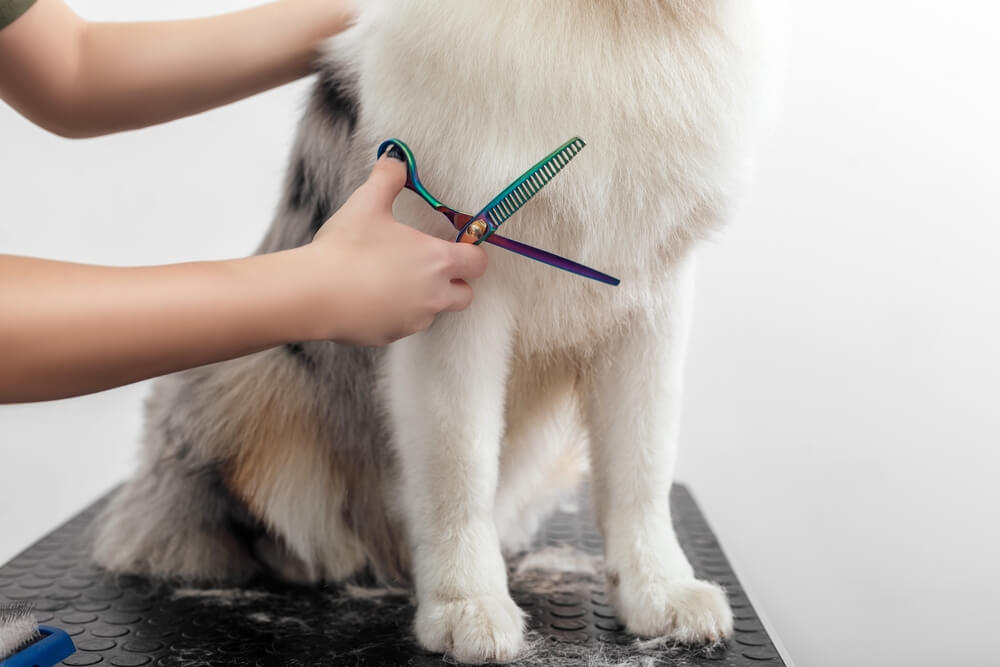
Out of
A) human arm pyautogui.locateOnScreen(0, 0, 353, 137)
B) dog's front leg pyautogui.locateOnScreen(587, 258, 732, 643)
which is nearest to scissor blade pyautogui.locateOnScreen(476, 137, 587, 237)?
dog's front leg pyautogui.locateOnScreen(587, 258, 732, 643)

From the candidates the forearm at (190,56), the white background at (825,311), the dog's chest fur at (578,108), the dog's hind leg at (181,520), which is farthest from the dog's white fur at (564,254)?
the white background at (825,311)

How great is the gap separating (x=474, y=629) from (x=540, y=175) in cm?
47

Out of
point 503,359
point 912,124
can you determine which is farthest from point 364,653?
point 912,124

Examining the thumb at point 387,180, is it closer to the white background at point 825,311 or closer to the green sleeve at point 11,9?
the green sleeve at point 11,9

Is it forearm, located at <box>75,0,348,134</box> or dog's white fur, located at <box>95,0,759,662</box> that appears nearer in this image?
dog's white fur, located at <box>95,0,759,662</box>

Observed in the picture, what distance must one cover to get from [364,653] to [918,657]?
113 centimetres

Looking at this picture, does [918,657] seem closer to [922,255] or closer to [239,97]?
[922,255]

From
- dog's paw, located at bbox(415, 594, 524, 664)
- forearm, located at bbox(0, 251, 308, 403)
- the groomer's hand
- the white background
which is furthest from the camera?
the white background

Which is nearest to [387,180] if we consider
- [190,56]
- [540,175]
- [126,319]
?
[540,175]

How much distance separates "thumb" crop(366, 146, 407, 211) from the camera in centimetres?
90

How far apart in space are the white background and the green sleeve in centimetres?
79

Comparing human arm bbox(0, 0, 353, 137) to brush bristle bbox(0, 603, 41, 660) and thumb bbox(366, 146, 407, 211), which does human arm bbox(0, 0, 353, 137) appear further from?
brush bristle bbox(0, 603, 41, 660)

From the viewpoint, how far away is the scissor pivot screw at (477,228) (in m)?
0.90

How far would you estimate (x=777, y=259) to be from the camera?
1.83 metres
